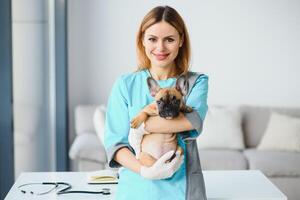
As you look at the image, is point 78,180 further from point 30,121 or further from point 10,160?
point 30,121

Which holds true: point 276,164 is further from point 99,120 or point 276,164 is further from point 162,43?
point 162,43

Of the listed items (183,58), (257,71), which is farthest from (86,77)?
(183,58)

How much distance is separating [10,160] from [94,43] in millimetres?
1840

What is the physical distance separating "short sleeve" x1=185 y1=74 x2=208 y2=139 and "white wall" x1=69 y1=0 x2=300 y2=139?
309 cm

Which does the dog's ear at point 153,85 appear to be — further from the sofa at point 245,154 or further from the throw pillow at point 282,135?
the throw pillow at point 282,135

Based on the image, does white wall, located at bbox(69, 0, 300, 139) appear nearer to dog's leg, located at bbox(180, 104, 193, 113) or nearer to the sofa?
the sofa

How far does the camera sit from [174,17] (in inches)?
64.6

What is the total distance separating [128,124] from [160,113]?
0.15 m

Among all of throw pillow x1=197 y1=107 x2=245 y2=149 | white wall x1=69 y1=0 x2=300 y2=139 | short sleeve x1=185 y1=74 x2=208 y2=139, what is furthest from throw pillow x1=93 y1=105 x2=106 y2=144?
short sleeve x1=185 y1=74 x2=208 y2=139

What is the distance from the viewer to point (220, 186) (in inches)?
86.3

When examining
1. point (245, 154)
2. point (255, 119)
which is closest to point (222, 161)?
point (245, 154)

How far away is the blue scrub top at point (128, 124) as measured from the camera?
1.64 metres

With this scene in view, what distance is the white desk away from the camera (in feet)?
6.74

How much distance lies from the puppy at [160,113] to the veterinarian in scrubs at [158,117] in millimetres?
21
